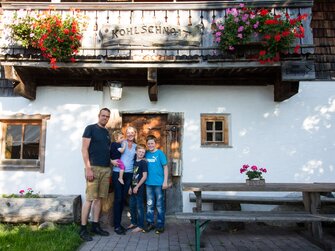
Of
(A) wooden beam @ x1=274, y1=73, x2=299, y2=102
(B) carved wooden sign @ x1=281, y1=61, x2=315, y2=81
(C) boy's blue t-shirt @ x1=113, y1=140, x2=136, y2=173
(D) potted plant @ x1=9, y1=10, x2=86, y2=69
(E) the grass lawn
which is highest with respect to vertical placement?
(D) potted plant @ x1=9, y1=10, x2=86, y2=69

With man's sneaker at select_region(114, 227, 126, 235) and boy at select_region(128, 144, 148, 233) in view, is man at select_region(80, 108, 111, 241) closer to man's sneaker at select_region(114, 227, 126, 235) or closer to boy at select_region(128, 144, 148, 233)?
man's sneaker at select_region(114, 227, 126, 235)

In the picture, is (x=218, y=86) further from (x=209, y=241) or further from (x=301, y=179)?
(x=209, y=241)

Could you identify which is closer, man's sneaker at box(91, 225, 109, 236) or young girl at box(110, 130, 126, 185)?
man's sneaker at box(91, 225, 109, 236)

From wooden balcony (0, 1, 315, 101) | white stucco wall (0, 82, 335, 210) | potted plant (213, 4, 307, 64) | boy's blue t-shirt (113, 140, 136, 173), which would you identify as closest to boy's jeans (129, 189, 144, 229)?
boy's blue t-shirt (113, 140, 136, 173)

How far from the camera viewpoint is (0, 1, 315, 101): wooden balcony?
535 cm

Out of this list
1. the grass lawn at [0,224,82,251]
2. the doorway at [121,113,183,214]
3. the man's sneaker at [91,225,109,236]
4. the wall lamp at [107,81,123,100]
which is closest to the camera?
the grass lawn at [0,224,82,251]

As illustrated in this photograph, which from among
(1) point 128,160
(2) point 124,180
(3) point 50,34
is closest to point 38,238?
(2) point 124,180

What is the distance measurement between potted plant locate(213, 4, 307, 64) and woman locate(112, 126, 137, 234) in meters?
2.39

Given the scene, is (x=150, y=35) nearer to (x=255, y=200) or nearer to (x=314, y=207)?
(x=255, y=200)

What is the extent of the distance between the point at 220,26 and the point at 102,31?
216cm

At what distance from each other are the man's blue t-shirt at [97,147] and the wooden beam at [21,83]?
186cm

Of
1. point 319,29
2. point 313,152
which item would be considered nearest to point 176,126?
point 313,152

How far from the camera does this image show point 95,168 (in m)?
4.77

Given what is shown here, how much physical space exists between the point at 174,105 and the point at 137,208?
86.4 inches
